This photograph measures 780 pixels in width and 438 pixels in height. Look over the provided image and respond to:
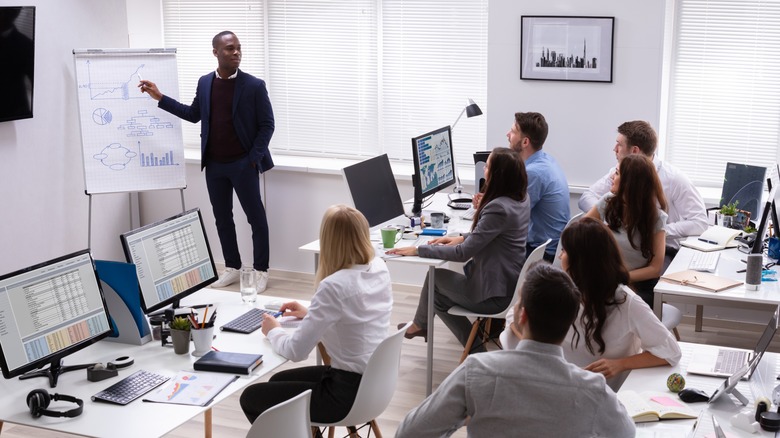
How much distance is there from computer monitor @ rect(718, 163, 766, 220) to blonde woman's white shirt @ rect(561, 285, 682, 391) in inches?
104

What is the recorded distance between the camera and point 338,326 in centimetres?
339

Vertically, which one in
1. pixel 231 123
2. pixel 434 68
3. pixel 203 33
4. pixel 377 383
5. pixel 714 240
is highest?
pixel 203 33

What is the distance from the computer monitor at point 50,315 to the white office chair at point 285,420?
886 mm

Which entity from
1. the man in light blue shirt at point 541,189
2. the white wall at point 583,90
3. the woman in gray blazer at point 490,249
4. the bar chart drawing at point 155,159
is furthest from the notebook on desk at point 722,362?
the bar chart drawing at point 155,159

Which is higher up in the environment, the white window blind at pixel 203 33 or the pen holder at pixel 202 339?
the white window blind at pixel 203 33

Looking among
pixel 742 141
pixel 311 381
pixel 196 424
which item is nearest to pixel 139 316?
pixel 311 381

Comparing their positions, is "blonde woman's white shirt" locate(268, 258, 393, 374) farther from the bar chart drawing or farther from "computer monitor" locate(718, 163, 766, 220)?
the bar chart drawing

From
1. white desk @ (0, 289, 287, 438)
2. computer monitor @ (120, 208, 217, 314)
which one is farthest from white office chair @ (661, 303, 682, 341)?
computer monitor @ (120, 208, 217, 314)

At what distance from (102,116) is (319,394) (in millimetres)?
3554

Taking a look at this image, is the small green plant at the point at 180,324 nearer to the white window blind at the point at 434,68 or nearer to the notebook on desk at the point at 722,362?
the notebook on desk at the point at 722,362

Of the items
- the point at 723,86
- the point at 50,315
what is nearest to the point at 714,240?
the point at 723,86

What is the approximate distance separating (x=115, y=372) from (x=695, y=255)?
10.1 ft

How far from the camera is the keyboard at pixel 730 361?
317 cm

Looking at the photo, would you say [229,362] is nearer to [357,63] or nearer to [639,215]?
[639,215]
